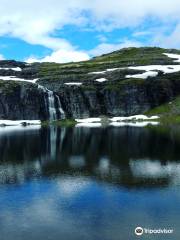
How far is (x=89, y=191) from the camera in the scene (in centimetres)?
5438

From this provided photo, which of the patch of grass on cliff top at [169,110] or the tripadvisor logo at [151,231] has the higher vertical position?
the patch of grass on cliff top at [169,110]

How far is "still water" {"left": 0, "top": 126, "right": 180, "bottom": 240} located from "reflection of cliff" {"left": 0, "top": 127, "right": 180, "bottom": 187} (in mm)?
140

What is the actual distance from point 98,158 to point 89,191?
1118 inches

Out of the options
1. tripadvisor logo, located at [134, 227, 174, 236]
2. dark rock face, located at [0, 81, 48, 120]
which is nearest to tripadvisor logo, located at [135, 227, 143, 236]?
tripadvisor logo, located at [134, 227, 174, 236]

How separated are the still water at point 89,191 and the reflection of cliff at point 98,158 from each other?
0.14 metres

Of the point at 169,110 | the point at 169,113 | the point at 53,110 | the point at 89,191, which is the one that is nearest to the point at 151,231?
the point at 89,191

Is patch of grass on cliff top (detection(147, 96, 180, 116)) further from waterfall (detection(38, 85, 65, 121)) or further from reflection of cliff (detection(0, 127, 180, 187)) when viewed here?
reflection of cliff (detection(0, 127, 180, 187))

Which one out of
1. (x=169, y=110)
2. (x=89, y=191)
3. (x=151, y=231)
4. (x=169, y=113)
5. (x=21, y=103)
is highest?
(x=21, y=103)

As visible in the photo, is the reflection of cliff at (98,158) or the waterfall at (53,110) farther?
the waterfall at (53,110)

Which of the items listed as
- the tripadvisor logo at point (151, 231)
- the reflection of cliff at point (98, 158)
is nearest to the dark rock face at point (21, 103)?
the reflection of cliff at point (98, 158)

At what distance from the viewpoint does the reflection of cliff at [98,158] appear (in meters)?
65.2

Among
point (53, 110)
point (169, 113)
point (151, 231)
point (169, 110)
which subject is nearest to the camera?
point (151, 231)

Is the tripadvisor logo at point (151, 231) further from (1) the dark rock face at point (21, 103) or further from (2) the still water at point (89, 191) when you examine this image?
(1) the dark rock face at point (21, 103)

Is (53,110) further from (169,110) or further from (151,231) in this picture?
(151,231)
